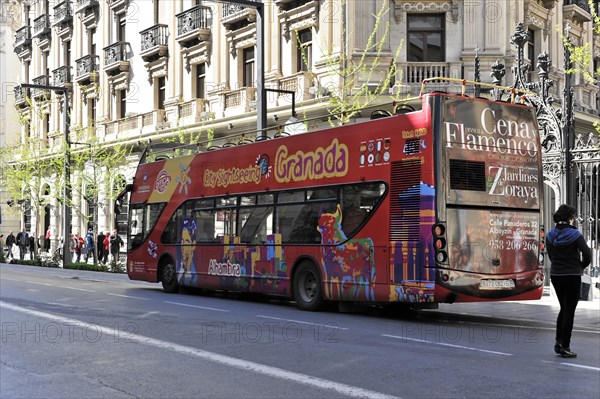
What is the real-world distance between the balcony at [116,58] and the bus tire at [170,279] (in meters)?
24.6

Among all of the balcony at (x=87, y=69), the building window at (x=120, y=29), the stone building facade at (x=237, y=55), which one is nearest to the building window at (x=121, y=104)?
the stone building facade at (x=237, y=55)

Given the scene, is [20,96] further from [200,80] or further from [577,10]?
[577,10]

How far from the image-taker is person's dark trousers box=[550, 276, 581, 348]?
33.4 feet

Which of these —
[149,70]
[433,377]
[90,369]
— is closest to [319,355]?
[433,377]

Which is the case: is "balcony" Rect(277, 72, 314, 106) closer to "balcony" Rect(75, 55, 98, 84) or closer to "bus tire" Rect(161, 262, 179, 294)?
"bus tire" Rect(161, 262, 179, 294)

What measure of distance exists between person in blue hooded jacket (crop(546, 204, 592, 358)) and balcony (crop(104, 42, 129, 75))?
120 ft

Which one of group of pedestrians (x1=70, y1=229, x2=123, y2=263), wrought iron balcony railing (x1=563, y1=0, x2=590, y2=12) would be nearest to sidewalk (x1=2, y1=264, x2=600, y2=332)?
wrought iron balcony railing (x1=563, y1=0, x2=590, y2=12)

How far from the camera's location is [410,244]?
46.2 ft

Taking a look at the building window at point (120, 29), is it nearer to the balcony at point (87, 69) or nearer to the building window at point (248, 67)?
the balcony at point (87, 69)

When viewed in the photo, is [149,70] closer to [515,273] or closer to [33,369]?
[515,273]

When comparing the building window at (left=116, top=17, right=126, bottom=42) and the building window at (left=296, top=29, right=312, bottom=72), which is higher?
the building window at (left=116, top=17, right=126, bottom=42)

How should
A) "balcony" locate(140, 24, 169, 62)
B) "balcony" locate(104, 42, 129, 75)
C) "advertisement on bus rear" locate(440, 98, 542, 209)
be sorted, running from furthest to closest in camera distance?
"balcony" locate(104, 42, 129, 75)
"balcony" locate(140, 24, 169, 62)
"advertisement on bus rear" locate(440, 98, 542, 209)

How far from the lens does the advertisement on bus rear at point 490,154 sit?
1388cm

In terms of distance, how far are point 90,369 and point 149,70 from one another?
34.4m
